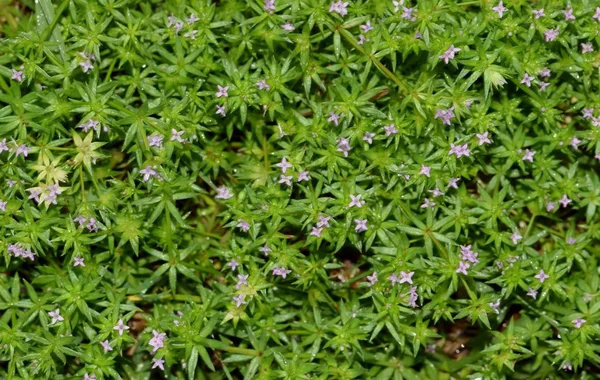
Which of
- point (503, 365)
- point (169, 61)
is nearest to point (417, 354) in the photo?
point (503, 365)

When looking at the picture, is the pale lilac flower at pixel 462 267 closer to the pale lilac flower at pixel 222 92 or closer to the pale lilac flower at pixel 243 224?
the pale lilac flower at pixel 243 224

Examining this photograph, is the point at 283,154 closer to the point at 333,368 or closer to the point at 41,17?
the point at 333,368

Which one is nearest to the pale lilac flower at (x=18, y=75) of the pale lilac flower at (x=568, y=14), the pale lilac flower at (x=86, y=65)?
the pale lilac flower at (x=86, y=65)

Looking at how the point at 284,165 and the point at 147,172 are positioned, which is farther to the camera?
the point at 284,165

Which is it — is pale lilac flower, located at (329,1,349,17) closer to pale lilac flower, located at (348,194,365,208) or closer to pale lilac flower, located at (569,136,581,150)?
pale lilac flower, located at (348,194,365,208)

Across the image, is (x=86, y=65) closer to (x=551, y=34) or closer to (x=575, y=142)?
(x=551, y=34)

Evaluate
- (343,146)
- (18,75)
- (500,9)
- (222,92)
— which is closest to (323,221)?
(343,146)
